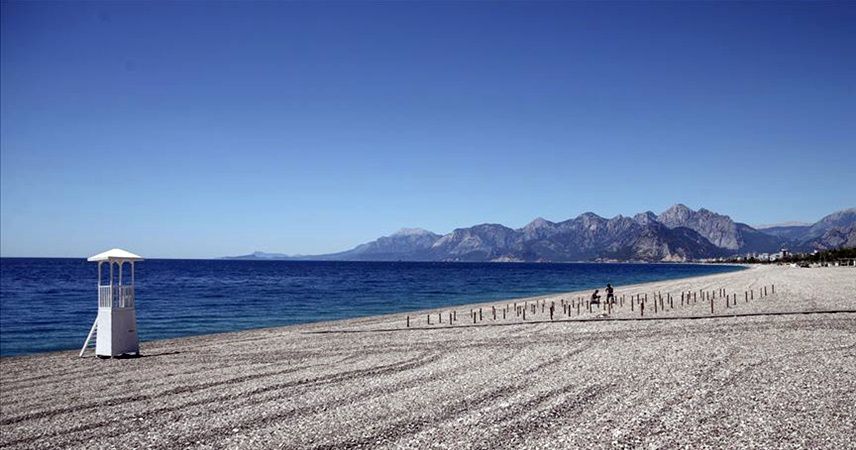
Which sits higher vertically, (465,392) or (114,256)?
(114,256)

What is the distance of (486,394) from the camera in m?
15.8

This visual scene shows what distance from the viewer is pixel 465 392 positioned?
16.1 m

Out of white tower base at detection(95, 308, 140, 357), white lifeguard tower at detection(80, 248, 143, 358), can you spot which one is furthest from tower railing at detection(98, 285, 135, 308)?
white tower base at detection(95, 308, 140, 357)

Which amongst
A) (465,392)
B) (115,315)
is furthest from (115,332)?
(465,392)

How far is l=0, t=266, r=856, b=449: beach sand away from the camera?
40.4 feet

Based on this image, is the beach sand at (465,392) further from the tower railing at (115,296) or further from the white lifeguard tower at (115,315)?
the tower railing at (115,296)

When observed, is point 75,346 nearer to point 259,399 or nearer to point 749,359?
point 259,399

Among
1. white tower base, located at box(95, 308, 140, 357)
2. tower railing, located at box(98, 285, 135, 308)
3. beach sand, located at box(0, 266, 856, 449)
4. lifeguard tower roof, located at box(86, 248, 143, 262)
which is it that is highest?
lifeguard tower roof, located at box(86, 248, 143, 262)

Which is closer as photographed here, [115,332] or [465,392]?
[465,392]

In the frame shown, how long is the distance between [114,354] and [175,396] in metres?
9.27

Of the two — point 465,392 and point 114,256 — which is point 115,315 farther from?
point 465,392

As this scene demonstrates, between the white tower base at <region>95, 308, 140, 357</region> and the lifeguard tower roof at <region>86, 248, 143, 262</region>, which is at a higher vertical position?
the lifeguard tower roof at <region>86, 248, 143, 262</region>

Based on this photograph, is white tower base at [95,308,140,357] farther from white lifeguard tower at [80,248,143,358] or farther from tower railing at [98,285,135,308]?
tower railing at [98,285,135,308]

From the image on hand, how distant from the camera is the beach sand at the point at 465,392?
485 inches
